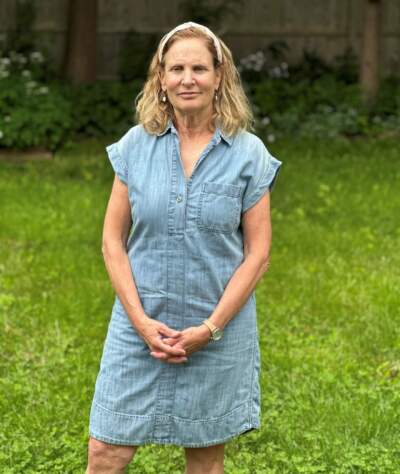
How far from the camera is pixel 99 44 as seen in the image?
15.2 meters

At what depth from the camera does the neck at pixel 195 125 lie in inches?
139

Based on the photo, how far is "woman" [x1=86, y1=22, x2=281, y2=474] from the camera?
3.44 m

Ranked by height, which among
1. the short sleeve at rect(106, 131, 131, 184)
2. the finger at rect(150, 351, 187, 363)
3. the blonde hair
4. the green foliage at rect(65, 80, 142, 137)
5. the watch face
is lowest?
the green foliage at rect(65, 80, 142, 137)

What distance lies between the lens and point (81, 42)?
1401 centimetres

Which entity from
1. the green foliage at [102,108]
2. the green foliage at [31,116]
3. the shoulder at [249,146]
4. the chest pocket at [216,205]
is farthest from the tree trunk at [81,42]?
the chest pocket at [216,205]

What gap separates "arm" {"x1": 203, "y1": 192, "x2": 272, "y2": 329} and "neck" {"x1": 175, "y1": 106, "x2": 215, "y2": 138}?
0.93 feet

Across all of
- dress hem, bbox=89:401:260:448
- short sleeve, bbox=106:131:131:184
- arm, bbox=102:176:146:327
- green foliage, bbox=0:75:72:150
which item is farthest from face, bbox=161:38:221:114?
green foliage, bbox=0:75:72:150

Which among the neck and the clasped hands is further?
the neck

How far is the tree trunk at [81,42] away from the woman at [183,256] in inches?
416

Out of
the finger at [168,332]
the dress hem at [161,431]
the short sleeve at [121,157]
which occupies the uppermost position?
the short sleeve at [121,157]

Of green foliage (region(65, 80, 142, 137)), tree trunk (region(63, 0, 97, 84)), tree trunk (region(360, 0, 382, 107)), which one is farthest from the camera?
tree trunk (region(63, 0, 97, 84))

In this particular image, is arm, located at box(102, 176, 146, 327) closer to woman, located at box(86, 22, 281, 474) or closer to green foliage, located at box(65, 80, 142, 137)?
woman, located at box(86, 22, 281, 474)

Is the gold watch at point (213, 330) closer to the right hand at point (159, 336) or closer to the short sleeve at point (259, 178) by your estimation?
the right hand at point (159, 336)

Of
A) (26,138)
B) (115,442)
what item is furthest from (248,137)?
(26,138)
